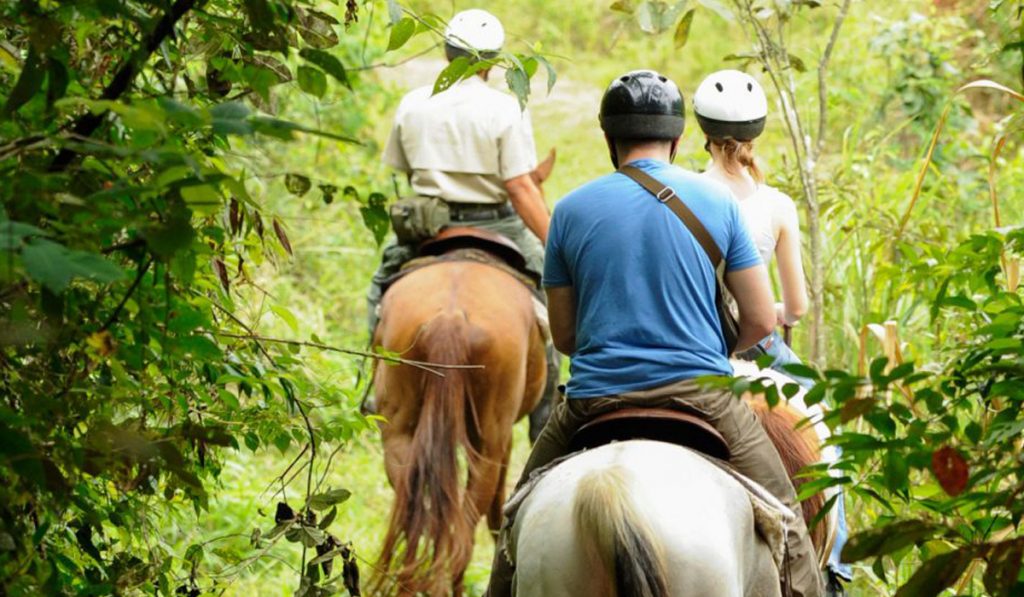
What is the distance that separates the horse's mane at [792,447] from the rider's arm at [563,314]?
583 millimetres

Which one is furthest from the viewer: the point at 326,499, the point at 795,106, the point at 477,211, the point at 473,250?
the point at 477,211

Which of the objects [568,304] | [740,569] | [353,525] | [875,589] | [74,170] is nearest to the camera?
[74,170]

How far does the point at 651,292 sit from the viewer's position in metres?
3.65

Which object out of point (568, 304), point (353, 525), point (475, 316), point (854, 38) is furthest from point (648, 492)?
point (854, 38)

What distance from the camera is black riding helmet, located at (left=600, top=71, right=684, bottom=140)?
12.5 ft

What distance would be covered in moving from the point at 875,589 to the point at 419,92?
308 cm

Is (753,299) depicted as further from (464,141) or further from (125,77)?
(464,141)

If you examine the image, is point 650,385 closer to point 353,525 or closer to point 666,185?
point 666,185

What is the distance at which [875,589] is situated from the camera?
5289 millimetres

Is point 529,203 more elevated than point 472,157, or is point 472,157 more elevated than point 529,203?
point 472,157

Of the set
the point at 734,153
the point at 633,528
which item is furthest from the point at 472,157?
the point at 633,528

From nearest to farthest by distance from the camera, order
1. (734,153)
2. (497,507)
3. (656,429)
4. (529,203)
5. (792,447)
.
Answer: (656,429) → (792,447) → (734,153) → (529,203) → (497,507)

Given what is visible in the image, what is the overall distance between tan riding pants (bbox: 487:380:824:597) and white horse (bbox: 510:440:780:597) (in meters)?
0.21

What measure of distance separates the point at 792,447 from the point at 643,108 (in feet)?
3.57
